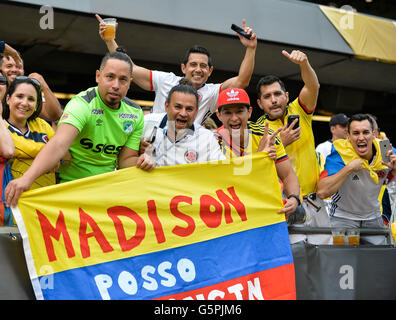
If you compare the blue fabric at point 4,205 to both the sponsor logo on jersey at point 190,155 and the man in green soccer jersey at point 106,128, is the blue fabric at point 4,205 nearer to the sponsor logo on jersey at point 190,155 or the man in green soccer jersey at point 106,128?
the man in green soccer jersey at point 106,128

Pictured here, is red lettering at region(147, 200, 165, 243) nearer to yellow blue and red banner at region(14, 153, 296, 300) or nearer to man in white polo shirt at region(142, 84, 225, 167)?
yellow blue and red banner at region(14, 153, 296, 300)

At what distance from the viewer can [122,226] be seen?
3074mm

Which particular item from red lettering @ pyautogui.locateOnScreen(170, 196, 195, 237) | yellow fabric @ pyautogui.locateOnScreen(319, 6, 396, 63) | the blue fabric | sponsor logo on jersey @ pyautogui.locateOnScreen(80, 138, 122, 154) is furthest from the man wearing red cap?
yellow fabric @ pyautogui.locateOnScreen(319, 6, 396, 63)

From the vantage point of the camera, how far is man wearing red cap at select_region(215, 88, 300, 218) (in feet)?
12.1

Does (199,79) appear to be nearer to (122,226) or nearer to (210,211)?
(210,211)

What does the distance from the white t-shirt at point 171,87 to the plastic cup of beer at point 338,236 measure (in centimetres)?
163

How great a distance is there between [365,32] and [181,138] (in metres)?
8.91

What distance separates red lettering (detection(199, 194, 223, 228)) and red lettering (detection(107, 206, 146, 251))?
442 mm

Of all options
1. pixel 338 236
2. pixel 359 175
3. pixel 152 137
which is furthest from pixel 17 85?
pixel 359 175

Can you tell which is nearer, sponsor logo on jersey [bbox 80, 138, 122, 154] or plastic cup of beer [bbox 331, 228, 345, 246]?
sponsor logo on jersey [bbox 80, 138, 122, 154]
